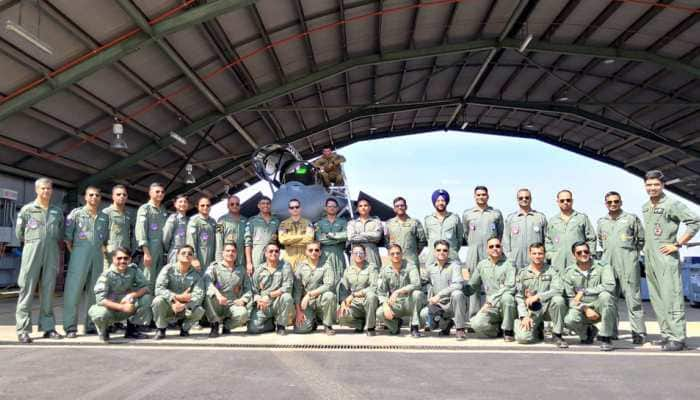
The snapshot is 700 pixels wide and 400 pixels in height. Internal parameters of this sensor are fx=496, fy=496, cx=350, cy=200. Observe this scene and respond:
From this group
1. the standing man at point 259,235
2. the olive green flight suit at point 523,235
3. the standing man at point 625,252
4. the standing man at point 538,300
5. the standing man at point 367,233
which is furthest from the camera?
the standing man at point 259,235

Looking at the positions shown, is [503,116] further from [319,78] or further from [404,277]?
[404,277]

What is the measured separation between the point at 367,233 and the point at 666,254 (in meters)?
3.27

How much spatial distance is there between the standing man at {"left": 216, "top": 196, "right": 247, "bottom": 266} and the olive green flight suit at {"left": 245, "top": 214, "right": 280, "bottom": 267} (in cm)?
13

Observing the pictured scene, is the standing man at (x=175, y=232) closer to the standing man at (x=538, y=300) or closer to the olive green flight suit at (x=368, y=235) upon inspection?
the olive green flight suit at (x=368, y=235)

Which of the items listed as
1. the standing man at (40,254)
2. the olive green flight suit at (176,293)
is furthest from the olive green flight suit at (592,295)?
the standing man at (40,254)

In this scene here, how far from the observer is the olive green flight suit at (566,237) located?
568 cm

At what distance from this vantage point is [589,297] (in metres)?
5.19

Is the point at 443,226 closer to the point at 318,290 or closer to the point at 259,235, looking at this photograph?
the point at 318,290

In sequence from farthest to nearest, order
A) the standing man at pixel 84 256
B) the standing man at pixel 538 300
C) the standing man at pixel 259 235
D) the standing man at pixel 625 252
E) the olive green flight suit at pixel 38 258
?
the standing man at pixel 259 235 → the standing man at pixel 84 256 → the olive green flight suit at pixel 38 258 → the standing man at pixel 625 252 → the standing man at pixel 538 300

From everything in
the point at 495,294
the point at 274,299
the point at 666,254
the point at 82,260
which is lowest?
the point at 274,299

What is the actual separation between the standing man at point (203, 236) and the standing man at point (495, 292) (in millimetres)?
3309

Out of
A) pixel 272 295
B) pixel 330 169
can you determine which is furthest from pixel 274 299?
pixel 330 169

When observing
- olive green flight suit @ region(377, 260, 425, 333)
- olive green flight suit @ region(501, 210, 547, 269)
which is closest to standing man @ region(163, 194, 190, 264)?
olive green flight suit @ region(377, 260, 425, 333)

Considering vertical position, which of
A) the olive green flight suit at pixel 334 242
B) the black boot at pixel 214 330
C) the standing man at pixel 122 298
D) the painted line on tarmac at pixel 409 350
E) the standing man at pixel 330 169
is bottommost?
the painted line on tarmac at pixel 409 350
